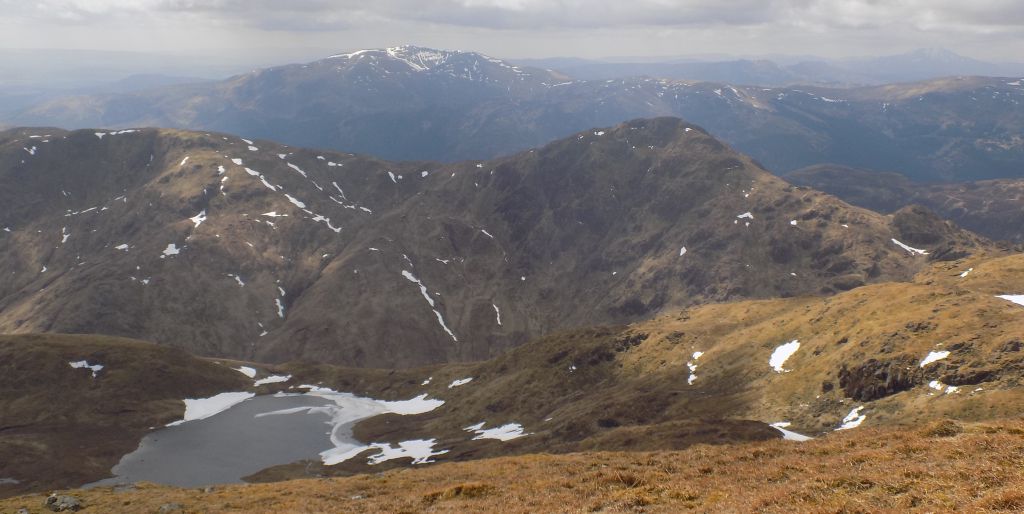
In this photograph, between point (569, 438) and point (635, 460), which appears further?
point (569, 438)

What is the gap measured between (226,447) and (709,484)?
5060 inches

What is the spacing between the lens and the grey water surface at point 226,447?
378ft

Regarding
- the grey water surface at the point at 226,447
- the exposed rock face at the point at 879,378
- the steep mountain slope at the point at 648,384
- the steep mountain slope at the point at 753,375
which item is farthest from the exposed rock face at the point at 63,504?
the exposed rock face at the point at 879,378

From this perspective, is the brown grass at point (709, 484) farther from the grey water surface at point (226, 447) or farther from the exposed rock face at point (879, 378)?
the grey water surface at point (226, 447)

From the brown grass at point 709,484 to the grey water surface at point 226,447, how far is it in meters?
69.3

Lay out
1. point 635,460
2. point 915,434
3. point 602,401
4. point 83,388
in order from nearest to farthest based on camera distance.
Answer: point 915,434, point 635,460, point 602,401, point 83,388

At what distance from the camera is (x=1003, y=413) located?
6344 centimetres

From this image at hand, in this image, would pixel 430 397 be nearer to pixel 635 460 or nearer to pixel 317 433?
pixel 317 433

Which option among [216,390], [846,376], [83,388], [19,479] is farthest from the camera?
[216,390]

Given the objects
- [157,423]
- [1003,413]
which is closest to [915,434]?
[1003,413]

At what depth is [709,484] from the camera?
30422 millimetres

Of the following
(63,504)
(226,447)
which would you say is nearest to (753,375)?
(63,504)

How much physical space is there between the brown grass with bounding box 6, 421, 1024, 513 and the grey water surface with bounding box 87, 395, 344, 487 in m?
69.3

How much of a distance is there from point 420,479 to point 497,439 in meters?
68.8
